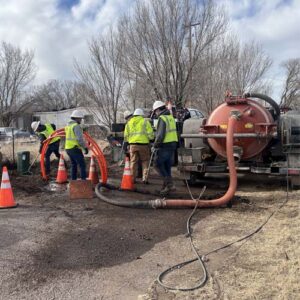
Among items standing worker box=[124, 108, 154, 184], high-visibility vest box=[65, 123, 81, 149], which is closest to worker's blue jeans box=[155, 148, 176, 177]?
standing worker box=[124, 108, 154, 184]

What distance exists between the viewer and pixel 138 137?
9.27 metres

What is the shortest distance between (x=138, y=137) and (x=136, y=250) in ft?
14.3

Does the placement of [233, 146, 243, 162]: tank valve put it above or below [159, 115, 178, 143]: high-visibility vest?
below

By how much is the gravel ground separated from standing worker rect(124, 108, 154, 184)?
190cm

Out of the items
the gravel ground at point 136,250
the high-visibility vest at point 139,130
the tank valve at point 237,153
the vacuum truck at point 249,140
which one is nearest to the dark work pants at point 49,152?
the high-visibility vest at point 139,130

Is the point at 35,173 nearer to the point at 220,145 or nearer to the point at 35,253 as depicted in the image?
the point at 220,145

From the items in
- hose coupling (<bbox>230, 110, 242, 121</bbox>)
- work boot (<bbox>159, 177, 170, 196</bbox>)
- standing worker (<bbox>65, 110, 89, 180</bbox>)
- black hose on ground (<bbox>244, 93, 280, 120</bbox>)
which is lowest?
work boot (<bbox>159, 177, 170, 196</bbox>)

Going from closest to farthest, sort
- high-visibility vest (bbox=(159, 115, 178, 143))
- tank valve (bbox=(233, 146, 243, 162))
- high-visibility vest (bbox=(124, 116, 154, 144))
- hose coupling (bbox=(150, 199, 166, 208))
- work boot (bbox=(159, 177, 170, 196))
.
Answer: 1. hose coupling (bbox=(150, 199, 166, 208))
2. work boot (bbox=(159, 177, 170, 196))
3. high-visibility vest (bbox=(159, 115, 178, 143))
4. tank valve (bbox=(233, 146, 243, 162))
5. high-visibility vest (bbox=(124, 116, 154, 144))

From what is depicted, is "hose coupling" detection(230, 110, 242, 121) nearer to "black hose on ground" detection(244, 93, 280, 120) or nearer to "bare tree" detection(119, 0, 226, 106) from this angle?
"black hose on ground" detection(244, 93, 280, 120)

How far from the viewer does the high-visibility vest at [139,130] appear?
9.22 meters

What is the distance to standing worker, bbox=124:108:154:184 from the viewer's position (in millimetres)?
9250

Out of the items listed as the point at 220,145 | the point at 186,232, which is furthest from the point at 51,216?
the point at 220,145

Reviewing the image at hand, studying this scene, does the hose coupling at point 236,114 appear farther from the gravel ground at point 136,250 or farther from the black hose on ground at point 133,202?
the black hose on ground at point 133,202

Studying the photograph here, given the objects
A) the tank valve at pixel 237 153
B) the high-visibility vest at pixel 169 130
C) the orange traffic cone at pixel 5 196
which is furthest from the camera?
the tank valve at pixel 237 153
